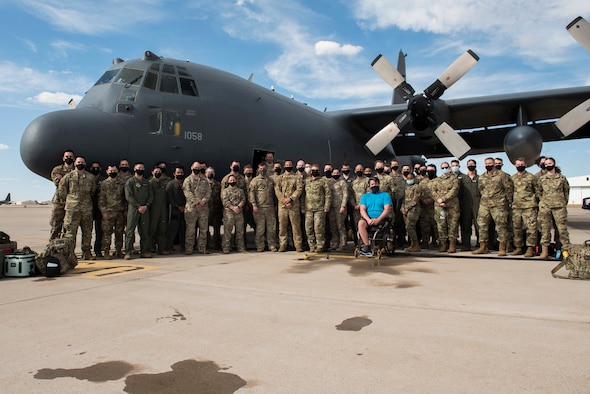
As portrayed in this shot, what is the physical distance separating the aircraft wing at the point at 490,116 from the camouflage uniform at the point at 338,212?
476 cm

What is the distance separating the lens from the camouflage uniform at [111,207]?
27.1ft

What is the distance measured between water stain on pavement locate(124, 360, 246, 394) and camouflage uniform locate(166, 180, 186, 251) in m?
6.53

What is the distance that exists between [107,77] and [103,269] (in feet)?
15.4

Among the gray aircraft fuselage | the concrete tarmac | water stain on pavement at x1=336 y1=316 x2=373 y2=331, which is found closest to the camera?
→ the concrete tarmac

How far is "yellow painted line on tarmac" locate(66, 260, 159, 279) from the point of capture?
652cm

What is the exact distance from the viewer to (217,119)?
33.0 feet

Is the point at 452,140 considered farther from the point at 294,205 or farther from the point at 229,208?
the point at 229,208

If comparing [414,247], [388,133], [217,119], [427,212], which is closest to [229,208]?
[217,119]

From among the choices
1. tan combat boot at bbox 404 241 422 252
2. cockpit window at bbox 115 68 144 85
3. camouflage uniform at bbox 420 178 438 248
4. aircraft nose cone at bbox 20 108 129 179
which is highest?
cockpit window at bbox 115 68 144 85

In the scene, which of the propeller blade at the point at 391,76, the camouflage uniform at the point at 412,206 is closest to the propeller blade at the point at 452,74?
the propeller blade at the point at 391,76

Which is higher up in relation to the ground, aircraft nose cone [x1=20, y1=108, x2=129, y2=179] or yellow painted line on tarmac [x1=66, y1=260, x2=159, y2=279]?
aircraft nose cone [x1=20, y1=108, x2=129, y2=179]

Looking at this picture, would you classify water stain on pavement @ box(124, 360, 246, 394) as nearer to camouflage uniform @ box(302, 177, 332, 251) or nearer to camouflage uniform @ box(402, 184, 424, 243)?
camouflage uniform @ box(302, 177, 332, 251)

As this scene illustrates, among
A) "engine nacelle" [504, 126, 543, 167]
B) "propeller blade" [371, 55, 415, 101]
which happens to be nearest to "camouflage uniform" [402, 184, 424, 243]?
"propeller blade" [371, 55, 415, 101]

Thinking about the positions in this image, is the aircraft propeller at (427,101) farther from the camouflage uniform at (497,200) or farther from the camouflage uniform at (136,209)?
the camouflage uniform at (136,209)
